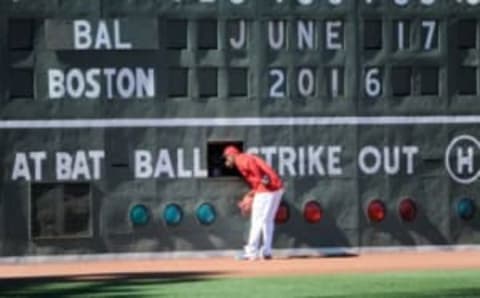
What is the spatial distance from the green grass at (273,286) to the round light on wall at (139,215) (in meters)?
1.99

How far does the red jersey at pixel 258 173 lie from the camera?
55.8ft

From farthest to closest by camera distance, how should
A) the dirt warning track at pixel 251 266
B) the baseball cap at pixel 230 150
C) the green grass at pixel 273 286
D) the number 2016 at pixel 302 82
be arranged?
the number 2016 at pixel 302 82 → the baseball cap at pixel 230 150 → the dirt warning track at pixel 251 266 → the green grass at pixel 273 286

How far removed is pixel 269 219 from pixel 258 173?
58cm

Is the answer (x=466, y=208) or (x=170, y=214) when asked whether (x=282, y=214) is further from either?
(x=466, y=208)

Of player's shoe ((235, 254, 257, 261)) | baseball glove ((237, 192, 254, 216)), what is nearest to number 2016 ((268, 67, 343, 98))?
baseball glove ((237, 192, 254, 216))

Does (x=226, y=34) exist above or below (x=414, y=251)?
above

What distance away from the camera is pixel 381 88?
17.8 metres

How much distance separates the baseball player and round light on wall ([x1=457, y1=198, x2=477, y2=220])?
7.87ft

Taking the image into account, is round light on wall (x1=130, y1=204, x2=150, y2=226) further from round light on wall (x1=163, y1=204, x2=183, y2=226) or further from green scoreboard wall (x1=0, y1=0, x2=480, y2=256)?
round light on wall (x1=163, y1=204, x2=183, y2=226)

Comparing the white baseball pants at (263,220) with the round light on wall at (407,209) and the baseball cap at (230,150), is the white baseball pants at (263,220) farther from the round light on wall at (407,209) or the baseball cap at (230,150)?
the round light on wall at (407,209)

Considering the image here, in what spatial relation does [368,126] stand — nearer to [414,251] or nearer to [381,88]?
[381,88]

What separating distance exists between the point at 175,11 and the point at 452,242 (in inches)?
181

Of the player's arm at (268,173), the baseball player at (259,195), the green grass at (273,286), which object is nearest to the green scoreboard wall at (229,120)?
the baseball player at (259,195)

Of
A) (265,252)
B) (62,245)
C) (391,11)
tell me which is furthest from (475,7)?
(62,245)
